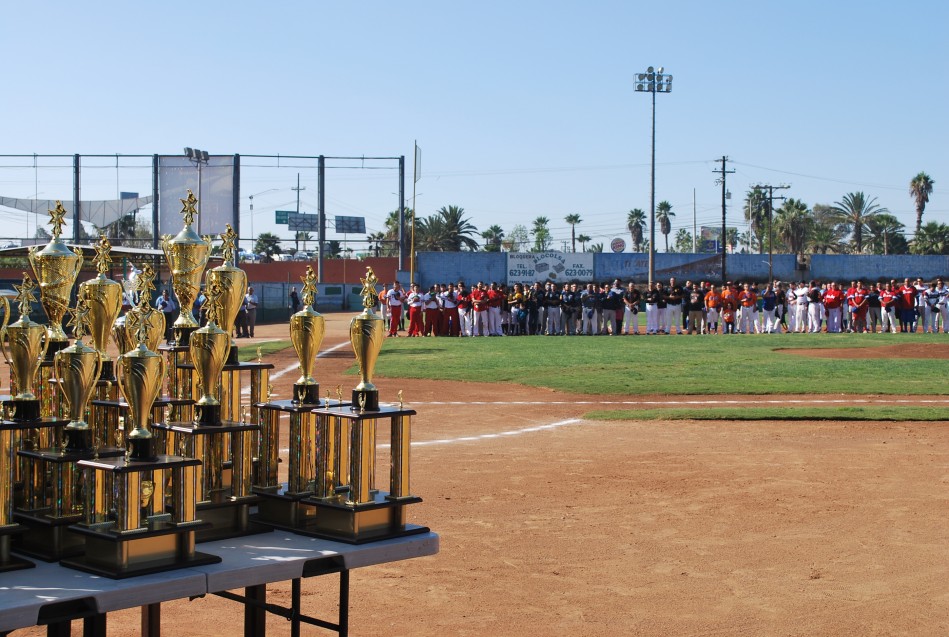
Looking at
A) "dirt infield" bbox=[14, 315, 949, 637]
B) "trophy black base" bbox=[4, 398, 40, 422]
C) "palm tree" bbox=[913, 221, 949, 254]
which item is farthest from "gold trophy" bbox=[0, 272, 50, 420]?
"palm tree" bbox=[913, 221, 949, 254]

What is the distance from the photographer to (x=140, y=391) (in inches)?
143

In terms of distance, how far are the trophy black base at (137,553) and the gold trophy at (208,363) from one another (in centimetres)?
56

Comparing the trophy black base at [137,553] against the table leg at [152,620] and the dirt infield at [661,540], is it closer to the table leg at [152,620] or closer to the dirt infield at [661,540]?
the table leg at [152,620]

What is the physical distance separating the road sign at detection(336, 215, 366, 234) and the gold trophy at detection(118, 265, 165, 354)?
281 feet

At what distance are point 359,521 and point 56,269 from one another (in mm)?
1572

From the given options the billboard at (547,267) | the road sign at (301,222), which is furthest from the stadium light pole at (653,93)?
the road sign at (301,222)

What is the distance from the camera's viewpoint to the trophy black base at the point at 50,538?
12.3 feet

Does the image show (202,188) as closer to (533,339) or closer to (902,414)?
(533,339)

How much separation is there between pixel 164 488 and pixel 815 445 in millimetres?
10190

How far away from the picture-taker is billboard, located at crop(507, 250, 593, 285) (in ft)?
219

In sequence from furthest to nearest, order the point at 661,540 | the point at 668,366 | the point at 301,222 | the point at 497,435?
the point at 301,222
the point at 668,366
the point at 497,435
the point at 661,540

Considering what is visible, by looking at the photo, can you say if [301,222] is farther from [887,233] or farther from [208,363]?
[208,363]

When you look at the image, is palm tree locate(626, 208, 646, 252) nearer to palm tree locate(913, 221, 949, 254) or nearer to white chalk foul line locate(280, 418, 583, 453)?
palm tree locate(913, 221, 949, 254)

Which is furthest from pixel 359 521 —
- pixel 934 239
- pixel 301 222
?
pixel 934 239
